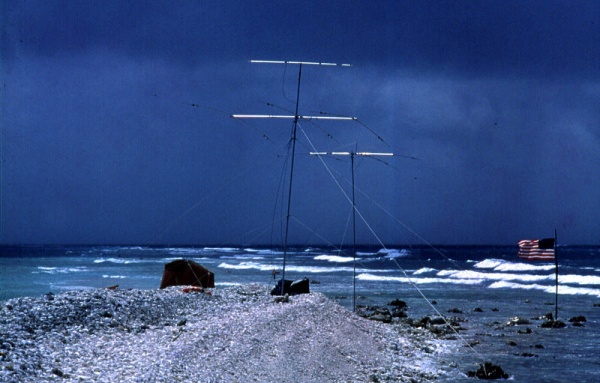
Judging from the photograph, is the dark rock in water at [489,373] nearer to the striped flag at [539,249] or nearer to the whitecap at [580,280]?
the striped flag at [539,249]

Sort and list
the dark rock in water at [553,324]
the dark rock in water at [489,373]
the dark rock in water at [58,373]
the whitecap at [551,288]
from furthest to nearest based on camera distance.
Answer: the whitecap at [551,288] → the dark rock in water at [553,324] → the dark rock in water at [489,373] → the dark rock in water at [58,373]

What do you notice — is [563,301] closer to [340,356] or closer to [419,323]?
[419,323]

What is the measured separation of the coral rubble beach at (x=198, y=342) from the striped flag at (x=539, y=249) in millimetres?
6093

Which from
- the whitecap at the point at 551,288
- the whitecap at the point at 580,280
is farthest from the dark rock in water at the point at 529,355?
the whitecap at the point at 580,280

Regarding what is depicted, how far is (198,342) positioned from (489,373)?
7.84 metres

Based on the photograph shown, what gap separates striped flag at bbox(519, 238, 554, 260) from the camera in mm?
25062

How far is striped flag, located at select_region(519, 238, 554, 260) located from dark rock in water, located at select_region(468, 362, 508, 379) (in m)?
9.58

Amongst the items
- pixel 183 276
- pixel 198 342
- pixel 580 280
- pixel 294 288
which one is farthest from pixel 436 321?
pixel 580 280

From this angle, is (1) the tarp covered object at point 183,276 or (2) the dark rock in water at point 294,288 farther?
(1) the tarp covered object at point 183,276

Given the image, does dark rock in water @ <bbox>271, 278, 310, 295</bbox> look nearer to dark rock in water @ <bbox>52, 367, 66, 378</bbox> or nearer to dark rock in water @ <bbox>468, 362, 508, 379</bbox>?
dark rock in water @ <bbox>468, 362, 508, 379</bbox>

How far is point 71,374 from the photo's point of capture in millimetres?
12281

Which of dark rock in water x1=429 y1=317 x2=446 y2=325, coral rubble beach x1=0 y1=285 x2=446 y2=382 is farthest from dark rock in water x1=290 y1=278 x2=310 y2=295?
dark rock in water x1=429 y1=317 x2=446 y2=325

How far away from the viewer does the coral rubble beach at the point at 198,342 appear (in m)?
13.1

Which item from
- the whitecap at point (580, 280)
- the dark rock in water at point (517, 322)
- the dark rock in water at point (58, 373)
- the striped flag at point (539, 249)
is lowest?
the dark rock in water at point (517, 322)
